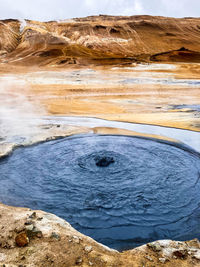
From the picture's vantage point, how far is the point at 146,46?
5075 centimetres

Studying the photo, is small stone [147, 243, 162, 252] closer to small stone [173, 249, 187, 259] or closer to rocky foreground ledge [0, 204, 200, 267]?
rocky foreground ledge [0, 204, 200, 267]

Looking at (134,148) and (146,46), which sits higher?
(146,46)

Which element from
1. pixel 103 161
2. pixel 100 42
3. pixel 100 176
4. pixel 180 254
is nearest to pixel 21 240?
pixel 180 254

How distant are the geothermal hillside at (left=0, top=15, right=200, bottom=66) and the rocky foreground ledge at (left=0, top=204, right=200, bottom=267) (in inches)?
1384

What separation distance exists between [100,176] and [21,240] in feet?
11.7

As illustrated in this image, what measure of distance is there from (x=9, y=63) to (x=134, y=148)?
111 ft

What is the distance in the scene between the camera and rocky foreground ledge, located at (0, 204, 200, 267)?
371cm

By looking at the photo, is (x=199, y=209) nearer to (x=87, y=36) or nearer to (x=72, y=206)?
(x=72, y=206)

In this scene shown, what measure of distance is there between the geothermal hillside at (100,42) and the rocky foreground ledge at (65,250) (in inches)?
1384

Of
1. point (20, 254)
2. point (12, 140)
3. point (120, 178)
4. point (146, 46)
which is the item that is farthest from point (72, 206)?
point (146, 46)

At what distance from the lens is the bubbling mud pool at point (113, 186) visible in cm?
527

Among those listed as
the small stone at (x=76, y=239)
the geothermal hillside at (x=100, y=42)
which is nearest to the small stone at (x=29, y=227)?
the small stone at (x=76, y=239)

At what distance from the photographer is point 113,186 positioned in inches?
267

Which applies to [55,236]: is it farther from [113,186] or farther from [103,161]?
[103,161]
